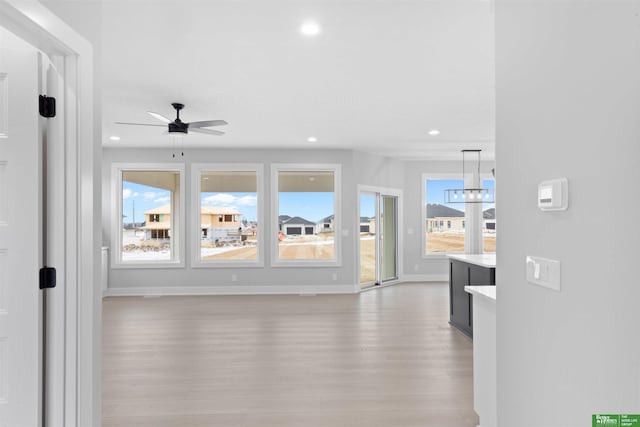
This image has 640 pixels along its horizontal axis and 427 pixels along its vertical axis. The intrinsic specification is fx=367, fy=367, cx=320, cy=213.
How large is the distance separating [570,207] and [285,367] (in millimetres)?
2711

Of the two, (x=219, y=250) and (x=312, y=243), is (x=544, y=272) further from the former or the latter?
(x=219, y=250)

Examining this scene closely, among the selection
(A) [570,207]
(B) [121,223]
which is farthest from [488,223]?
(B) [121,223]

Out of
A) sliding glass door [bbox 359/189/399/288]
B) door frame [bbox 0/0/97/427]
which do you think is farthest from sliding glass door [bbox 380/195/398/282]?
door frame [bbox 0/0/97/427]

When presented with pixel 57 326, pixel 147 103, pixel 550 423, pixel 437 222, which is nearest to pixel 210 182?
pixel 147 103

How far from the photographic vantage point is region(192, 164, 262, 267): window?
6730 mm

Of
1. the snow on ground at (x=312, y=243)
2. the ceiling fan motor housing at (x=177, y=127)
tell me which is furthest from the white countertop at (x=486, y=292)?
the snow on ground at (x=312, y=243)

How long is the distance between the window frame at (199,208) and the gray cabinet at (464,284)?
3.41m

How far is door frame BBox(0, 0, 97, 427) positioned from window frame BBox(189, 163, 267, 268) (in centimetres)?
501

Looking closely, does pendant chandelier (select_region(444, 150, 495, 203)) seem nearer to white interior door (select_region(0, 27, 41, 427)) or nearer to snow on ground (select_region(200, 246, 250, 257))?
snow on ground (select_region(200, 246, 250, 257))

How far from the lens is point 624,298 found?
1062 millimetres

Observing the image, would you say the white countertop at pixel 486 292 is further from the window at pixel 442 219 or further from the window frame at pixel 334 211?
the window at pixel 442 219

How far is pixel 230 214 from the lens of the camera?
6777 millimetres

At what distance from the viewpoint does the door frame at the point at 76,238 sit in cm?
157

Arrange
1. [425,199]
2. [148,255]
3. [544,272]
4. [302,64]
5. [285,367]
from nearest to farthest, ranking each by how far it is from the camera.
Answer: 1. [544,272]
2. [302,64]
3. [285,367]
4. [148,255]
5. [425,199]
